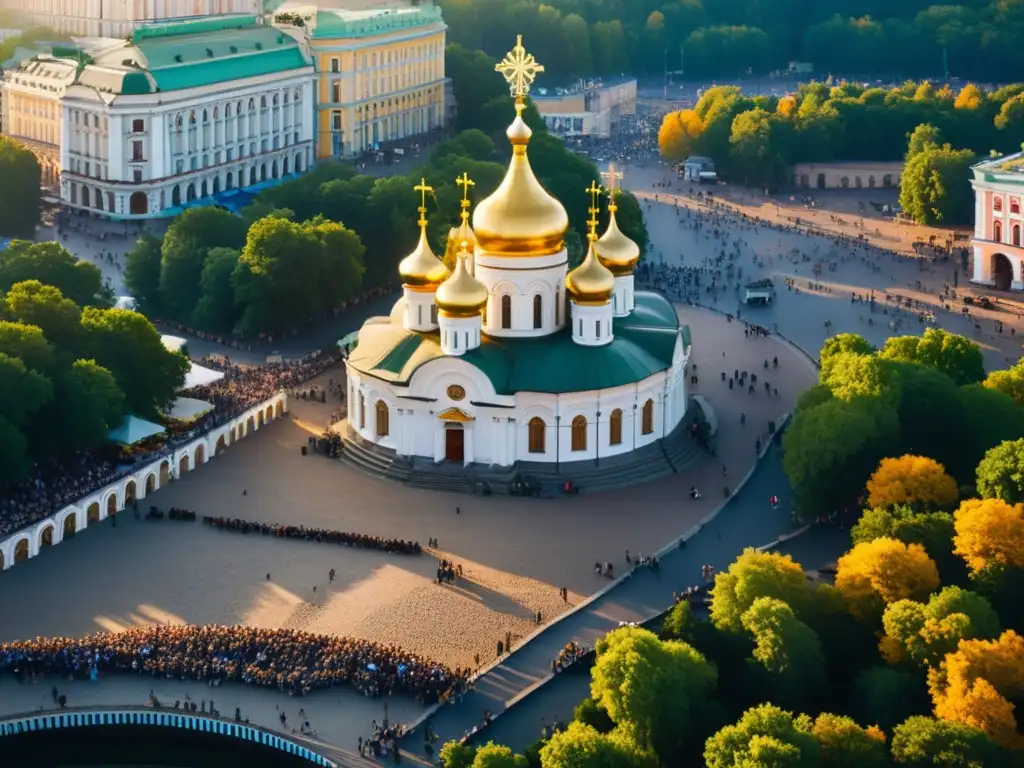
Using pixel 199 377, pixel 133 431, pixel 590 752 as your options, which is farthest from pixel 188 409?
pixel 590 752

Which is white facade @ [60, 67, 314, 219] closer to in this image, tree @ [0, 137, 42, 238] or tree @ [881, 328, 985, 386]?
tree @ [0, 137, 42, 238]

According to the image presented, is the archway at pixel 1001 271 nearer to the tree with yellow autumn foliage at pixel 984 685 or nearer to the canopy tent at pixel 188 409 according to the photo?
the canopy tent at pixel 188 409

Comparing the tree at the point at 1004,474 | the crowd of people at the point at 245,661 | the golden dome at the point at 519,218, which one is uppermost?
the golden dome at the point at 519,218

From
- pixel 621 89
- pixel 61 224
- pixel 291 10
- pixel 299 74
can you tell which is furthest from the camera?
pixel 621 89

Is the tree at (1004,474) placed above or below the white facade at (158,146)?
below

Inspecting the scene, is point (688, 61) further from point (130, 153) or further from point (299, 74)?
point (130, 153)

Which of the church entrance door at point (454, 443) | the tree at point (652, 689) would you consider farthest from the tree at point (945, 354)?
the tree at point (652, 689)

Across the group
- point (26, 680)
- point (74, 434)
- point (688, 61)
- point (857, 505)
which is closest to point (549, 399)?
point (857, 505)
